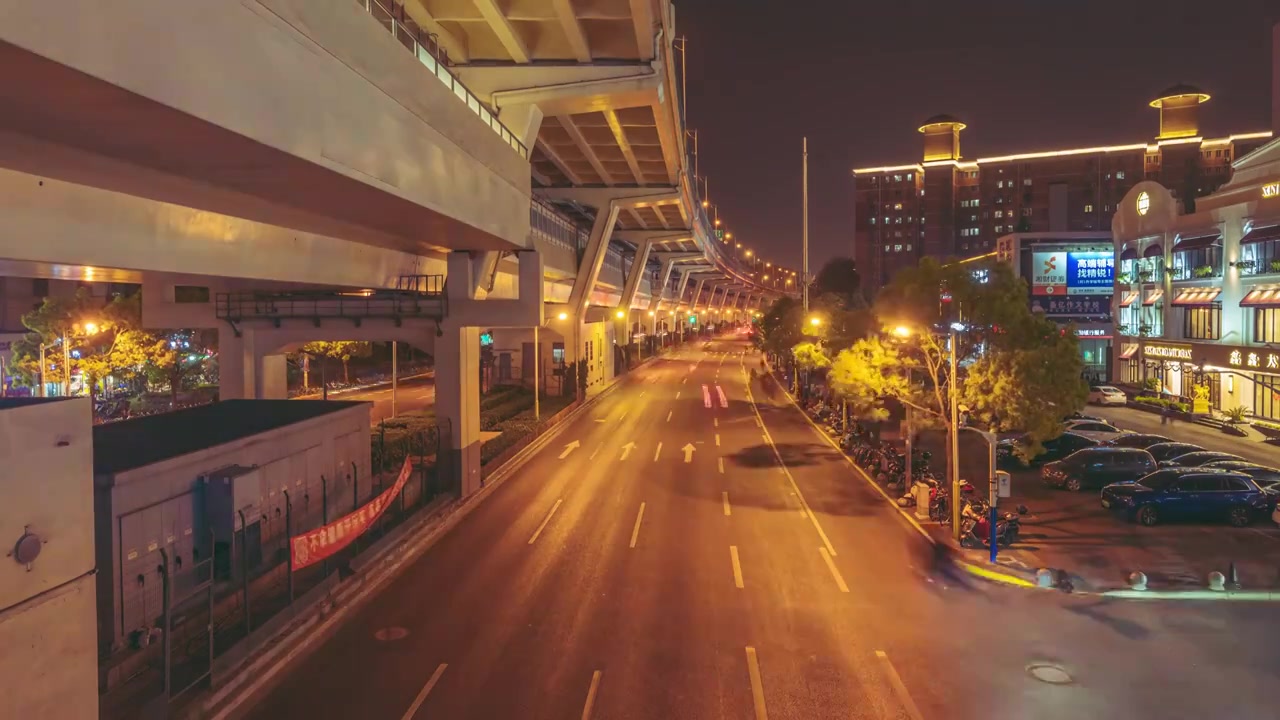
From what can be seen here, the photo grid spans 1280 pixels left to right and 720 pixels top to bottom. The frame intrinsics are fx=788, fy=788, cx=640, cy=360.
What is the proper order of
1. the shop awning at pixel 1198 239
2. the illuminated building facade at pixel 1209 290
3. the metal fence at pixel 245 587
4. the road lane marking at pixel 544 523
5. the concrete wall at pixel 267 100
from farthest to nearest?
the shop awning at pixel 1198 239, the illuminated building facade at pixel 1209 290, the road lane marking at pixel 544 523, the metal fence at pixel 245 587, the concrete wall at pixel 267 100

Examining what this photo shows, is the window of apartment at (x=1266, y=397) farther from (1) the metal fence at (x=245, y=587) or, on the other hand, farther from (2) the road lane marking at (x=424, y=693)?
(2) the road lane marking at (x=424, y=693)

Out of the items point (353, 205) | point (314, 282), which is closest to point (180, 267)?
point (353, 205)

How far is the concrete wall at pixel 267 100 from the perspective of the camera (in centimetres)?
668

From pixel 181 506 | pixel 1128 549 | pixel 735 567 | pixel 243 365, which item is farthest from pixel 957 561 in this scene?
pixel 243 365

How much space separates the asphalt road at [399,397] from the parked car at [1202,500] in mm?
31802

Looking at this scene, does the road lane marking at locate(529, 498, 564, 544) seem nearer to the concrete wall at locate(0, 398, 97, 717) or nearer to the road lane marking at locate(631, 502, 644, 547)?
the road lane marking at locate(631, 502, 644, 547)

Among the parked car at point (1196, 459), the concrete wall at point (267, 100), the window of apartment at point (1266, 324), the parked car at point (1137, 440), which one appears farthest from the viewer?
the window of apartment at point (1266, 324)

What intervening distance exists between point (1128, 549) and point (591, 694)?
1422 cm

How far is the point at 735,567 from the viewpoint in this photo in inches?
690

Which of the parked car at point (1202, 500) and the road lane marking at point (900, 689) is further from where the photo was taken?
the parked car at point (1202, 500)

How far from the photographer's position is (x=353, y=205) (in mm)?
13586

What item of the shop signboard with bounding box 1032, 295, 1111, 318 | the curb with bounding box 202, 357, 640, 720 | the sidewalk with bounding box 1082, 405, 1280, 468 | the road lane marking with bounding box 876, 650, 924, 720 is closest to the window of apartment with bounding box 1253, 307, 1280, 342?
the sidewalk with bounding box 1082, 405, 1280, 468

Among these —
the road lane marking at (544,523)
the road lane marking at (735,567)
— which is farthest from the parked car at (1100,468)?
the road lane marking at (544,523)

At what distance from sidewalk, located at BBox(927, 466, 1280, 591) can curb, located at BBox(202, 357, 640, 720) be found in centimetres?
1287
